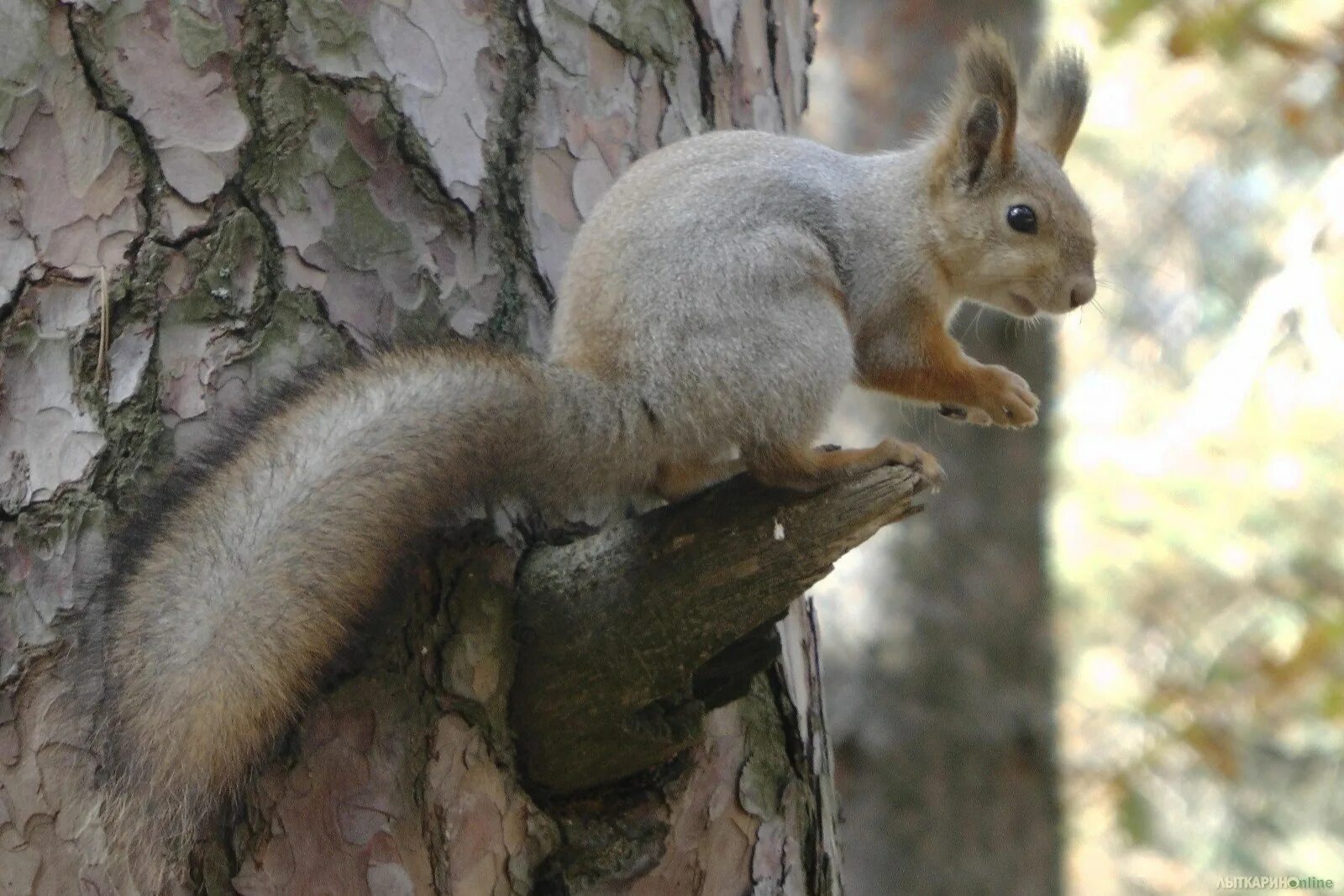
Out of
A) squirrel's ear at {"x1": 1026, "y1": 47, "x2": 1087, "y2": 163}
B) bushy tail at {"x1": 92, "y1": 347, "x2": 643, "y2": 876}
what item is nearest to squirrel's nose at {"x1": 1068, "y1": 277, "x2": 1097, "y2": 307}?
squirrel's ear at {"x1": 1026, "y1": 47, "x2": 1087, "y2": 163}

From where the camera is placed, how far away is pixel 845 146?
348 cm

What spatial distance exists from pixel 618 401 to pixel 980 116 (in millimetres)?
623

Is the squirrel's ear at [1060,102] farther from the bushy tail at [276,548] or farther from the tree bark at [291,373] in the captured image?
the bushy tail at [276,548]

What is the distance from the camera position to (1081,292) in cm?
168

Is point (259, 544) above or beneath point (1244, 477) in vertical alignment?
above

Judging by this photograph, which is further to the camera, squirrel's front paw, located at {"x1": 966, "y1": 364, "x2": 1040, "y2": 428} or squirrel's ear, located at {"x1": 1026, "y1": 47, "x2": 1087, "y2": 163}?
squirrel's ear, located at {"x1": 1026, "y1": 47, "x2": 1087, "y2": 163}

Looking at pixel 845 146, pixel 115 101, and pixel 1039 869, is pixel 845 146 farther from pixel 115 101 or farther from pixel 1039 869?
pixel 115 101

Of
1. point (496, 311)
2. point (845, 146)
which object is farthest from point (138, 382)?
point (845, 146)

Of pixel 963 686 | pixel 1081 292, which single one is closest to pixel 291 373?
pixel 1081 292

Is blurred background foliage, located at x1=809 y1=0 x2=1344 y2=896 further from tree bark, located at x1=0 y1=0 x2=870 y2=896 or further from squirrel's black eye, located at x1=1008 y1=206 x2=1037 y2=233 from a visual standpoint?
tree bark, located at x1=0 y1=0 x2=870 y2=896

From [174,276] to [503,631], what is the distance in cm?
48

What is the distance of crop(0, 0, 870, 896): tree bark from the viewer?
4.09 ft

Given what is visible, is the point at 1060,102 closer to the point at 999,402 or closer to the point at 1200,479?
the point at 999,402

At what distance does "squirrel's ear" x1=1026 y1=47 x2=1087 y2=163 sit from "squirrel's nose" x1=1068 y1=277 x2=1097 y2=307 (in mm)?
274
